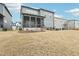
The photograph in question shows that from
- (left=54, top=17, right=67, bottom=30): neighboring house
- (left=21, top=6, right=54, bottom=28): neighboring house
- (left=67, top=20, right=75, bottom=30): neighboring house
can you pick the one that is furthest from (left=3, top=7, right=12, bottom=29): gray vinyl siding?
(left=67, top=20, right=75, bottom=30): neighboring house

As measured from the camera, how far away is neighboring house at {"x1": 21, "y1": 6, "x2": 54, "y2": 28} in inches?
71.3

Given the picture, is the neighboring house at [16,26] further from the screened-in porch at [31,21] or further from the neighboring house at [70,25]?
the neighboring house at [70,25]

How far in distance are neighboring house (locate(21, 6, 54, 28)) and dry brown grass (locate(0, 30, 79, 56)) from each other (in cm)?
10

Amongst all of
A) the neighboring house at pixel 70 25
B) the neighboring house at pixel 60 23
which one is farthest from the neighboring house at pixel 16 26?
the neighboring house at pixel 70 25

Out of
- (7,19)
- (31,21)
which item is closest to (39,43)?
(31,21)

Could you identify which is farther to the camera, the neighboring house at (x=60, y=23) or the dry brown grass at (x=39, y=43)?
the neighboring house at (x=60, y=23)

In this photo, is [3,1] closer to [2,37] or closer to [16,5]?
[16,5]

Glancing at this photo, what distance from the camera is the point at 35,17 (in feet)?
6.05

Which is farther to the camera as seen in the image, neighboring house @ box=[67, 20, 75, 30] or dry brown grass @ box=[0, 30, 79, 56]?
A: neighboring house @ box=[67, 20, 75, 30]

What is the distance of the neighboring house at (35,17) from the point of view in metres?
1.81

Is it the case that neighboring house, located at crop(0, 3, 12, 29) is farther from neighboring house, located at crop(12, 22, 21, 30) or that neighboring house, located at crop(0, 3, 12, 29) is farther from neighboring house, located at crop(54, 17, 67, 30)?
neighboring house, located at crop(54, 17, 67, 30)

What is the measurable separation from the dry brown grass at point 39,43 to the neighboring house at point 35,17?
3.8 inches

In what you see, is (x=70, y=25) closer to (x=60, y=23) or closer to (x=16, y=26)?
(x=60, y=23)

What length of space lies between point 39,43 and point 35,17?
0.92 ft
